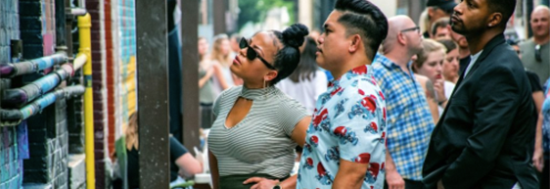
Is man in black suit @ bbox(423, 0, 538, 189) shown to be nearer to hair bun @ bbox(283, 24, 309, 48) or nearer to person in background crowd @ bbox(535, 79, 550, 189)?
hair bun @ bbox(283, 24, 309, 48)

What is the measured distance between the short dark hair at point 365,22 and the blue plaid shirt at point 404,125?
1.92m

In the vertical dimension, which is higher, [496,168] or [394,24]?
[394,24]

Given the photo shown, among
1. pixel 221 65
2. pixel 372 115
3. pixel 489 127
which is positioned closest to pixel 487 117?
pixel 489 127

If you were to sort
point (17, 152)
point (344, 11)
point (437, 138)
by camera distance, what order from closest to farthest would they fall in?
point (344, 11)
point (437, 138)
point (17, 152)

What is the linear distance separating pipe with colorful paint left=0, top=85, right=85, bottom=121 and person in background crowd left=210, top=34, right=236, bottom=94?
8.03 meters

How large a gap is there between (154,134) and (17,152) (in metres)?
1.10

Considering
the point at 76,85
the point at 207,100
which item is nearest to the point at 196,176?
the point at 76,85

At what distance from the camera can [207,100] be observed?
14.9 metres

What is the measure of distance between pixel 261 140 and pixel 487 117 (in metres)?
1.15

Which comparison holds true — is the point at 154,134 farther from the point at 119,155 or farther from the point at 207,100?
the point at 207,100

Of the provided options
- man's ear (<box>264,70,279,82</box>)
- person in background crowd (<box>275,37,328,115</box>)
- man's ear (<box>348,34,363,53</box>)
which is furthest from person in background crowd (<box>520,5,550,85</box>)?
man's ear (<box>348,34,363,53</box>)

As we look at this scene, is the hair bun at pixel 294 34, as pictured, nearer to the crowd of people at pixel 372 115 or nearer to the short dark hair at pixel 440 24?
the crowd of people at pixel 372 115

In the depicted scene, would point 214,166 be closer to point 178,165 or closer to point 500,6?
point 500,6

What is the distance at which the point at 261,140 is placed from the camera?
478 cm
